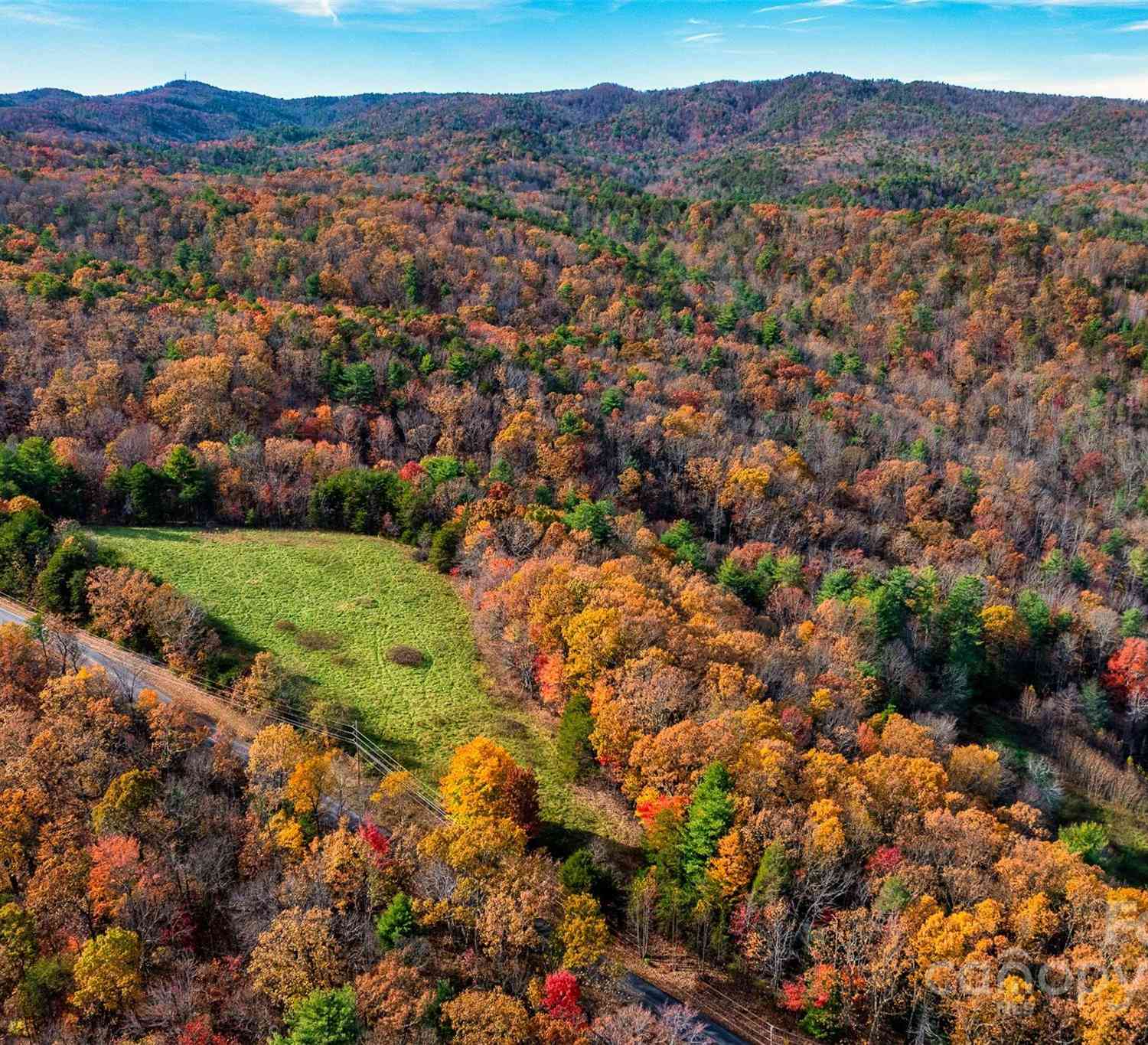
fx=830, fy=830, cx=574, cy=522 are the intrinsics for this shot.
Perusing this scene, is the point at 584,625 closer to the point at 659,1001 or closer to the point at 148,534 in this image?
the point at 659,1001

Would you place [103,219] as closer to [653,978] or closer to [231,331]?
[231,331]

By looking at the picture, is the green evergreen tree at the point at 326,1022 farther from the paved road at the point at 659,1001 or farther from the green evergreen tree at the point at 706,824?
the green evergreen tree at the point at 706,824

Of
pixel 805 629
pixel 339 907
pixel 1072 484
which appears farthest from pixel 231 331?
pixel 1072 484

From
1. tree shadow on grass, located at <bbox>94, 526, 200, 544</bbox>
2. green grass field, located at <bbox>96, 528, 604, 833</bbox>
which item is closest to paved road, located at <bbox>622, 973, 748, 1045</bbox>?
green grass field, located at <bbox>96, 528, 604, 833</bbox>

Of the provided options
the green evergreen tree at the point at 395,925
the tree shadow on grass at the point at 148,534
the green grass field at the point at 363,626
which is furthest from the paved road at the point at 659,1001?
the tree shadow on grass at the point at 148,534

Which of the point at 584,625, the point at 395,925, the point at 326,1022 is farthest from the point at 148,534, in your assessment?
the point at 326,1022
